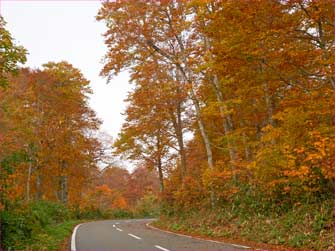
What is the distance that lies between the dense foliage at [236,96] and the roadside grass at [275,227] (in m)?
0.13

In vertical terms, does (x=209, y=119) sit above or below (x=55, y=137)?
below

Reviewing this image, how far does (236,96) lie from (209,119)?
3.22 meters

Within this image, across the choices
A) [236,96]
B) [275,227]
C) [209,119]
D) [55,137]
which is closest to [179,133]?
[209,119]

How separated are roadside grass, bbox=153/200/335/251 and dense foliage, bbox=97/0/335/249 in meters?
0.13

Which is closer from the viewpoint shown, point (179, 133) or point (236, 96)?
point (236, 96)

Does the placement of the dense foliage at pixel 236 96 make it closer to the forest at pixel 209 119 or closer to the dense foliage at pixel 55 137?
the forest at pixel 209 119

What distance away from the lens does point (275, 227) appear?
12.8 metres

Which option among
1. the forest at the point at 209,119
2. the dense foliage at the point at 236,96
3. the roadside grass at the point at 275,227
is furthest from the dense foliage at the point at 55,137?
the roadside grass at the point at 275,227

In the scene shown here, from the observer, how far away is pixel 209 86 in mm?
20562

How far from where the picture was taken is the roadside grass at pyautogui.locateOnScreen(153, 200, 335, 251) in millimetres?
10902

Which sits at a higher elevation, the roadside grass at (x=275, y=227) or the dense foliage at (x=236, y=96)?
the dense foliage at (x=236, y=96)

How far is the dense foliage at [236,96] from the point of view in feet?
37.4

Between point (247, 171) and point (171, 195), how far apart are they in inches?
375

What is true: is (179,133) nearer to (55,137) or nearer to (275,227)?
(55,137)
